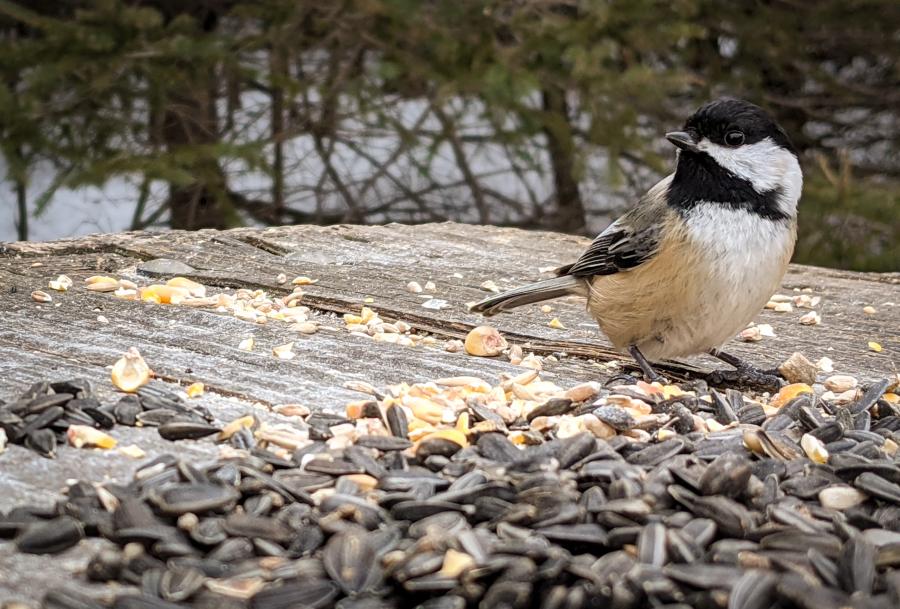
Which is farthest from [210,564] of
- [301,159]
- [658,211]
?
[301,159]

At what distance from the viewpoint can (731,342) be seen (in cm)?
294

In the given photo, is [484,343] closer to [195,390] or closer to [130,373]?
[195,390]

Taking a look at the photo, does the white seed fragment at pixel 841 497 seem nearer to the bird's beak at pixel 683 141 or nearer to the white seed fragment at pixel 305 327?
the bird's beak at pixel 683 141

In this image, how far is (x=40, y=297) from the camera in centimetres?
265

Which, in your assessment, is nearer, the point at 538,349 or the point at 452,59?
the point at 538,349

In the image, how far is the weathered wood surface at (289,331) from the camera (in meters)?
1.99

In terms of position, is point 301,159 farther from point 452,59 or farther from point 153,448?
point 153,448

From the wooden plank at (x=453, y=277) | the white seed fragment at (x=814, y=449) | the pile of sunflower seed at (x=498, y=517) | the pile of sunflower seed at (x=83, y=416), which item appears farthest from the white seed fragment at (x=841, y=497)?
the pile of sunflower seed at (x=83, y=416)

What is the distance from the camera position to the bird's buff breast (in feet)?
8.21

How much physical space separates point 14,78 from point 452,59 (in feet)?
6.74

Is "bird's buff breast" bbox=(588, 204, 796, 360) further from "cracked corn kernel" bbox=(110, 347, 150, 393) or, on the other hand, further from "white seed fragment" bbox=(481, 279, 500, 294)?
"cracked corn kernel" bbox=(110, 347, 150, 393)

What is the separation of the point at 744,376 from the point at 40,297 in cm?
181

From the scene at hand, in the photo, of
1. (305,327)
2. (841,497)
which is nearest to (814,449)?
(841,497)

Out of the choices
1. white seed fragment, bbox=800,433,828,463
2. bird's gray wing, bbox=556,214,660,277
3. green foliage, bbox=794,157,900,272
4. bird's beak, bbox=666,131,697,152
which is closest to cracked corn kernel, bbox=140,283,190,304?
bird's gray wing, bbox=556,214,660,277
